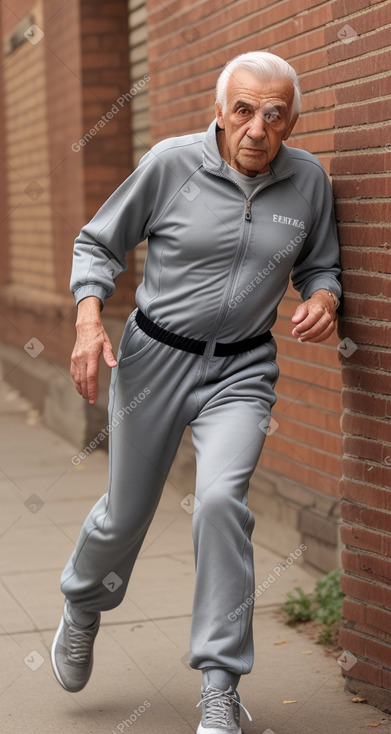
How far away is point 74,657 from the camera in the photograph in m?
3.90

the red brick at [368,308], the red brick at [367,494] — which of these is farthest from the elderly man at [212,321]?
the red brick at [367,494]

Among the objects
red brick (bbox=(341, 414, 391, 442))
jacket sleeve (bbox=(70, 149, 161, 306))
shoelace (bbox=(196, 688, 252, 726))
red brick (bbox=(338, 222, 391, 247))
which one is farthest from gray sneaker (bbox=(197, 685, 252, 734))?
red brick (bbox=(338, 222, 391, 247))

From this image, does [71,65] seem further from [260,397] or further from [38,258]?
[260,397]

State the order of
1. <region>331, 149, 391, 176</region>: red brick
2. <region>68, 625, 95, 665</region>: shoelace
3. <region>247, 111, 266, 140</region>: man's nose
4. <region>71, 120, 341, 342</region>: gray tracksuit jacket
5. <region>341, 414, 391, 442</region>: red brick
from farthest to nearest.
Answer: <region>68, 625, 95, 665</region>: shoelace < <region>341, 414, 391, 442</region>: red brick < <region>331, 149, 391, 176</region>: red brick < <region>71, 120, 341, 342</region>: gray tracksuit jacket < <region>247, 111, 266, 140</region>: man's nose

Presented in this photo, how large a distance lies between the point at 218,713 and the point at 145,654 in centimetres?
116

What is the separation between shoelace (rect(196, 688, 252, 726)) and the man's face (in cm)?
146

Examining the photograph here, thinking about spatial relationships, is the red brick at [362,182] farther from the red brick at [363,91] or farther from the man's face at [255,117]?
the man's face at [255,117]

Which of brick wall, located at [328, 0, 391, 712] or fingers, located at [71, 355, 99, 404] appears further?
brick wall, located at [328, 0, 391, 712]

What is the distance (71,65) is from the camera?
9320 millimetres

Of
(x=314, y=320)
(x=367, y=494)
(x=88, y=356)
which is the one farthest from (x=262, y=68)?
(x=367, y=494)

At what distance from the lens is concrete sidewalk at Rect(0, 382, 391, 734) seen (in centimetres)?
383

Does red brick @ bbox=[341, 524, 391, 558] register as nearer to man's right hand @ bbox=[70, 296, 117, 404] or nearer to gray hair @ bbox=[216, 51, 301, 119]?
man's right hand @ bbox=[70, 296, 117, 404]

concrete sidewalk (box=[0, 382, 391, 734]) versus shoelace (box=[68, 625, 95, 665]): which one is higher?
shoelace (box=[68, 625, 95, 665])

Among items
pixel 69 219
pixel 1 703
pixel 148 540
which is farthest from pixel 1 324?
pixel 1 703
